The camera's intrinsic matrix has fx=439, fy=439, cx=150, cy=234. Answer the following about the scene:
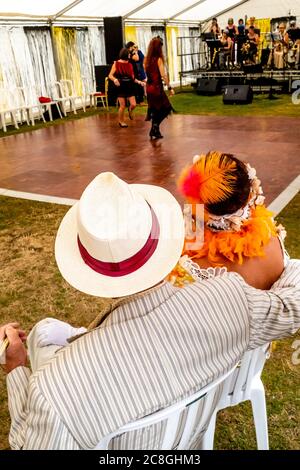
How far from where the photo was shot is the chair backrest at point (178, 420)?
0.99 m

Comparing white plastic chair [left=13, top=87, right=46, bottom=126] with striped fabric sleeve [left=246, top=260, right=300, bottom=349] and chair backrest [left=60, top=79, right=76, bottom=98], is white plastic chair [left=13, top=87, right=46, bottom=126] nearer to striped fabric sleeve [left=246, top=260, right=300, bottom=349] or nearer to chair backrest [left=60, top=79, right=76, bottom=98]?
chair backrest [left=60, top=79, right=76, bottom=98]

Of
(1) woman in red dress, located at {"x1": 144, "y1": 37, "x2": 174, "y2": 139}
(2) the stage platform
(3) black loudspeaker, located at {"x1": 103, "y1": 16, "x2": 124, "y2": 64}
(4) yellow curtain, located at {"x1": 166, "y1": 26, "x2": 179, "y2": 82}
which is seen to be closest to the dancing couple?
(1) woman in red dress, located at {"x1": 144, "y1": 37, "x2": 174, "y2": 139}

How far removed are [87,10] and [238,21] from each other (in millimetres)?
6793

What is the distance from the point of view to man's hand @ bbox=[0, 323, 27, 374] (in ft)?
4.48

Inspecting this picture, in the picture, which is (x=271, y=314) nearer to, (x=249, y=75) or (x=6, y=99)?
(x=6, y=99)

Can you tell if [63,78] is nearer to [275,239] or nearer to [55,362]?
[275,239]

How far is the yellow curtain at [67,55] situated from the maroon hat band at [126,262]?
37.9 ft

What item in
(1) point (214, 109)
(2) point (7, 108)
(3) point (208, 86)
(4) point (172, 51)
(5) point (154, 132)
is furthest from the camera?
(4) point (172, 51)

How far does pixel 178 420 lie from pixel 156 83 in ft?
22.6

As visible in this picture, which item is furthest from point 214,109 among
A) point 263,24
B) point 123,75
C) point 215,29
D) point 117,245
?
point 117,245

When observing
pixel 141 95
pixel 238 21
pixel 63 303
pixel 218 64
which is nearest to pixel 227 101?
pixel 141 95

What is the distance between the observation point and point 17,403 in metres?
1.15

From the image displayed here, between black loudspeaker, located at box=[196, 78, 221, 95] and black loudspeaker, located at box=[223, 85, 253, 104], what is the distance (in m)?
1.75

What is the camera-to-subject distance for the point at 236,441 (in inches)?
77.9
